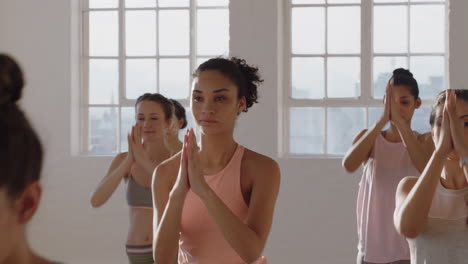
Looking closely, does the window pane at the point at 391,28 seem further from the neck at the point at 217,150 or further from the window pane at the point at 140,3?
the neck at the point at 217,150

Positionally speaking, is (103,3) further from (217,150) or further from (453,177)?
(453,177)

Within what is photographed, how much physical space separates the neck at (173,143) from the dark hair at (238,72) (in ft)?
4.70

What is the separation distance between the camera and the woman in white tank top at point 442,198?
2000mm

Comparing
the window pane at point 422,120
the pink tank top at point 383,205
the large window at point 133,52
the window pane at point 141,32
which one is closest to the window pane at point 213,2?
the large window at point 133,52

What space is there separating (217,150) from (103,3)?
4.85m

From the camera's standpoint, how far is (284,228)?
629 cm

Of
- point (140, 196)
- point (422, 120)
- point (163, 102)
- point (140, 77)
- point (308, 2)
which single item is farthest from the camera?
point (140, 77)

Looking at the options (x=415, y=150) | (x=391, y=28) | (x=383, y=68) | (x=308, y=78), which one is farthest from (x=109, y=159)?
(x=415, y=150)

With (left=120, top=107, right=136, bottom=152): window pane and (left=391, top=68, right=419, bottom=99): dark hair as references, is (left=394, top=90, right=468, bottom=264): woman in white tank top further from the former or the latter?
(left=120, top=107, right=136, bottom=152): window pane

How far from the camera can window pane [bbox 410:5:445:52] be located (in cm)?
634

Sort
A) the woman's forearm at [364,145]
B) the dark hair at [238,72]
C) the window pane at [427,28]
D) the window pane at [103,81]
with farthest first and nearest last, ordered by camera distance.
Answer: the window pane at [103,81] → the window pane at [427,28] → the woman's forearm at [364,145] → the dark hair at [238,72]

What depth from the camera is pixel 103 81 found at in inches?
276

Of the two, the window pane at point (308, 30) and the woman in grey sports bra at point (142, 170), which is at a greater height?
the window pane at point (308, 30)

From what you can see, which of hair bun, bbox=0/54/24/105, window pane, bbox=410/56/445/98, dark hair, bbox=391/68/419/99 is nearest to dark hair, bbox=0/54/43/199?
hair bun, bbox=0/54/24/105
